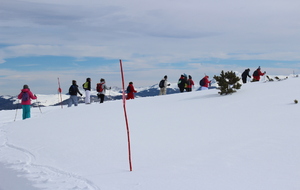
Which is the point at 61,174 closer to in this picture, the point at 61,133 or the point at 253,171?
the point at 253,171

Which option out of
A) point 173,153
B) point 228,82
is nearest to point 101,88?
point 228,82

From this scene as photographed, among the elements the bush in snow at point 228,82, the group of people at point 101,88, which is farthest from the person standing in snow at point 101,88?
the bush in snow at point 228,82

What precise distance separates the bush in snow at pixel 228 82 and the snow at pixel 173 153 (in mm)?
3554

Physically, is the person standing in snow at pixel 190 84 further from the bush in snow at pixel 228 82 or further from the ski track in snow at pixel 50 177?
the ski track in snow at pixel 50 177

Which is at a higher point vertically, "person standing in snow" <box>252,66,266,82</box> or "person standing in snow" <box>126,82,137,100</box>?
"person standing in snow" <box>252,66,266,82</box>

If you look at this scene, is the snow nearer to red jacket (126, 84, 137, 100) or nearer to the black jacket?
the black jacket

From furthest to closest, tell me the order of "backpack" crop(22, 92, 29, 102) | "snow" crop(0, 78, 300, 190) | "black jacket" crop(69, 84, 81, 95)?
1. "black jacket" crop(69, 84, 81, 95)
2. "backpack" crop(22, 92, 29, 102)
3. "snow" crop(0, 78, 300, 190)

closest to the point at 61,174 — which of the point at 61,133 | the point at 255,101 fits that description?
the point at 61,133

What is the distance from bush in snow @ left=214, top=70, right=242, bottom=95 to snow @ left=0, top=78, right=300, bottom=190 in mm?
3554

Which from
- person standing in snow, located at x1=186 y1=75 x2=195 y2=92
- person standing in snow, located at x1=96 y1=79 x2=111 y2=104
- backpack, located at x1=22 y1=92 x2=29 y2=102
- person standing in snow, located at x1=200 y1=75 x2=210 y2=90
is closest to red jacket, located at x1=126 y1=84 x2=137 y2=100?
person standing in snow, located at x1=96 y1=79 x2=111 y2=104

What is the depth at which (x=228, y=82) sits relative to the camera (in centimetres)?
1464

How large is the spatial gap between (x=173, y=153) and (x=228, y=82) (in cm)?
899

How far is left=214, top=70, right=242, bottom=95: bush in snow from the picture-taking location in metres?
14.4

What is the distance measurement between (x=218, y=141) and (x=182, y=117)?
3.74 metres
